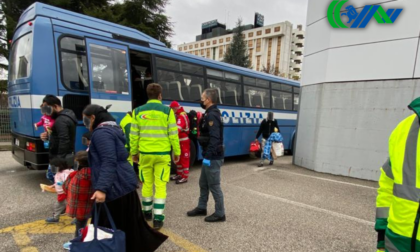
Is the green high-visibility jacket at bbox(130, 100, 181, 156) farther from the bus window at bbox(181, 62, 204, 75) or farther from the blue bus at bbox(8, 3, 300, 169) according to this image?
the bus window at bbox(181, 62, 204, 75)

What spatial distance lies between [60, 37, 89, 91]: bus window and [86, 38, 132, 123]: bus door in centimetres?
19

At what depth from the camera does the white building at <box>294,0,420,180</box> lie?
5.72 meters

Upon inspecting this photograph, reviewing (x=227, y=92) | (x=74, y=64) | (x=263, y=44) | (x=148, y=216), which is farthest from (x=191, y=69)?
(x=263, y=44)

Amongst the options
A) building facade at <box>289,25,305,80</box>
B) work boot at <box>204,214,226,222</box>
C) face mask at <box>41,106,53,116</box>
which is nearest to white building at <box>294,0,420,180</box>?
work boot at <box>204,214,226,222</box>

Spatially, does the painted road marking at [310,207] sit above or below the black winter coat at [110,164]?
below

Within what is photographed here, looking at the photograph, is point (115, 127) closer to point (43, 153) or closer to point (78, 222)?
point (78, 222)

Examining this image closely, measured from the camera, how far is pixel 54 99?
366 cm

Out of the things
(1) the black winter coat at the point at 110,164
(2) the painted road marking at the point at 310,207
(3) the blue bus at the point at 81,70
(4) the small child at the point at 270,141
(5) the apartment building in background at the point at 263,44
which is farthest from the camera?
(5) the apartment building in background at the point at 263,44

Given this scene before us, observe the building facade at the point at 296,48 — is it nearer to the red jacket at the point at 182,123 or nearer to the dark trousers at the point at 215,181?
the red jacket at the point at 182,123

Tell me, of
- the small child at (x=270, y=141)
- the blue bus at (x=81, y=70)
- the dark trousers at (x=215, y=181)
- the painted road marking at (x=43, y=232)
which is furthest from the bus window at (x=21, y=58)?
the small child at (x=270, y=141)

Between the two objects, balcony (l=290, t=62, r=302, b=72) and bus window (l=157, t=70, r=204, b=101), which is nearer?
bus window (l=157, t=70, r=204, b=101)

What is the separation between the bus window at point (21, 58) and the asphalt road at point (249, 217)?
217cm

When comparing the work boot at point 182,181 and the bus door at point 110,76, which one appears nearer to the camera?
the bus door at point 110,76

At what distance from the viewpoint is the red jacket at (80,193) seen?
7.70ft
